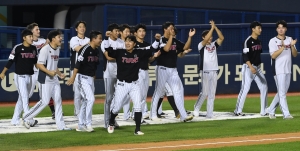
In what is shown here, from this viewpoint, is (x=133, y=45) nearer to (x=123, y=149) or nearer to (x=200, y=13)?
(x=123, y=149)

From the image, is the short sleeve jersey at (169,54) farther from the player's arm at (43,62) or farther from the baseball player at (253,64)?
the player's arm at (43,62)

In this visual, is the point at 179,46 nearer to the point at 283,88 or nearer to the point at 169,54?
the point at 169,54

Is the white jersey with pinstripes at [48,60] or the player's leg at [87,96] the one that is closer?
the player's leg at [87,96]

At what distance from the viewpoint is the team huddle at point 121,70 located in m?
14.3

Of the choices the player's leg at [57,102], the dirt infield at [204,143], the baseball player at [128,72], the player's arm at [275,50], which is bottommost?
the dirt infield at [204,143]

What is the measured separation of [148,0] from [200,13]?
2278 mm

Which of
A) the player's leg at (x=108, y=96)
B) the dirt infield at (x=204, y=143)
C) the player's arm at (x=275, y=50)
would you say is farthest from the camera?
the player's arm at (x=275, y=50)

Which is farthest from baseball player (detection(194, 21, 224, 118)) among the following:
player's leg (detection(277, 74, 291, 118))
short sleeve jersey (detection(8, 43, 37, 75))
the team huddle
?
short sleeve jersey (detection(8, 43, 37, 75))

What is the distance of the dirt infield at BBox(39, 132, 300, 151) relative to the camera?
41.1 feet

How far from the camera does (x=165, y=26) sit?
1616cm

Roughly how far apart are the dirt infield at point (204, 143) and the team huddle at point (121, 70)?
1.29 metres

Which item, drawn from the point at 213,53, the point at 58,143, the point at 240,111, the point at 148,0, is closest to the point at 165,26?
the point at 213,53

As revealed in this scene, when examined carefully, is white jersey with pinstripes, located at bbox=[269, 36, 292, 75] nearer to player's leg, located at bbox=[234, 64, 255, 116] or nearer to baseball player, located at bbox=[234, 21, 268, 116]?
baseball player, located at bbox=[234, 21, 268, 116]

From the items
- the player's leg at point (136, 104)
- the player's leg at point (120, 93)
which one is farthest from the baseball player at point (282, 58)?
the player's leg at point (120, 93)
